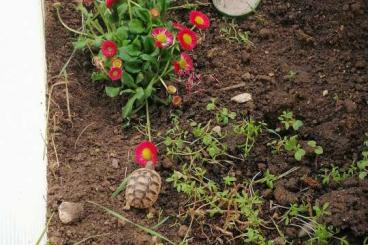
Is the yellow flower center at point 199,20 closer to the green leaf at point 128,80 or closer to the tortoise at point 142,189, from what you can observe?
the green leaf at point 128,80

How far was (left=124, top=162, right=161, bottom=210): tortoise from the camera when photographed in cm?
231

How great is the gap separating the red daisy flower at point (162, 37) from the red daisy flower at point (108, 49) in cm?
17

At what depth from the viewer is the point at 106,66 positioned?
2.66 m

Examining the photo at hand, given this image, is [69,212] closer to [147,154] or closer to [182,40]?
[147,154]

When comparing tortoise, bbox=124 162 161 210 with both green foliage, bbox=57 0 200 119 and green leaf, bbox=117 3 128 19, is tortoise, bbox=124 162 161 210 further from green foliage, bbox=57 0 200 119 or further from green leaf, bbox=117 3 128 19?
green leaf, bbox=117 3 128 19

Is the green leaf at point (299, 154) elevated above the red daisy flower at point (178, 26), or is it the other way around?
the red daisy flower at point (178, 26)

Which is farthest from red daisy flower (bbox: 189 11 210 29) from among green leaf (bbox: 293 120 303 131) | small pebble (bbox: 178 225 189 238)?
small pebble (bbox: 178 225 189 238)

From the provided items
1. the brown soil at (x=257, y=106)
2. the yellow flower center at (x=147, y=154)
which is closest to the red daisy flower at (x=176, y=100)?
the brown soil at (x=257, y=106)

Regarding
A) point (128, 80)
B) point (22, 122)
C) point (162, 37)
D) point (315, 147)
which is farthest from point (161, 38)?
point (315, 147)

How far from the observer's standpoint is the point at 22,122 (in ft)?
8.14

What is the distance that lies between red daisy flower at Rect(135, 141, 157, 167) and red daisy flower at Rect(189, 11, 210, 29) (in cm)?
62

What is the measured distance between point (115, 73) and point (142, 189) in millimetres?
549

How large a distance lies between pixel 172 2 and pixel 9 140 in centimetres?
103

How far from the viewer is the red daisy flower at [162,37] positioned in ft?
8.51
